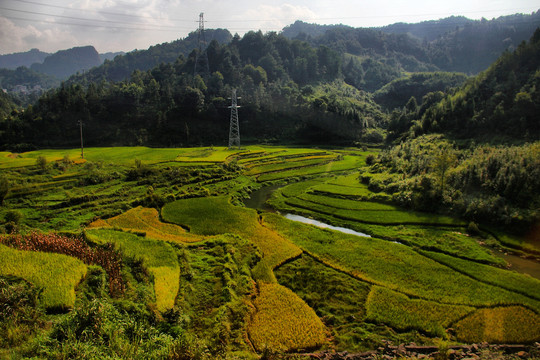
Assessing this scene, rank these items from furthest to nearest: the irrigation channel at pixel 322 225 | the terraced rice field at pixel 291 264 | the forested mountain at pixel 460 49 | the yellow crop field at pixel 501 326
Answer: the forested mountain at pixel 460 49, the irrigation channel at pixel 322 225, the terraced rice field at pixel 291 264, the yellow crop field at pixel 501 326

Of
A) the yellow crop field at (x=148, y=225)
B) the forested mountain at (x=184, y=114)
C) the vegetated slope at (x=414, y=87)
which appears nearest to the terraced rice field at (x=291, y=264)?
the yellow crop field at (x=148, y=225)

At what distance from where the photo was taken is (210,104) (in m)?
88.8

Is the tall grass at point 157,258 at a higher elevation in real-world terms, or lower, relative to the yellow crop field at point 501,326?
higher

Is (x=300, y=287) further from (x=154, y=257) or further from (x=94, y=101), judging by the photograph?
(x=94, y=101)

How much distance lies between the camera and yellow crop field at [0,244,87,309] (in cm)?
1319

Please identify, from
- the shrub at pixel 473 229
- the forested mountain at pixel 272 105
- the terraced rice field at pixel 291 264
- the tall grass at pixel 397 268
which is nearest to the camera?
the terraced rice field at pixel 291 264

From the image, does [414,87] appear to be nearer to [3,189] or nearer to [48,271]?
[3,189]

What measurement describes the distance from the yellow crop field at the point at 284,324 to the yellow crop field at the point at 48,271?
796cm

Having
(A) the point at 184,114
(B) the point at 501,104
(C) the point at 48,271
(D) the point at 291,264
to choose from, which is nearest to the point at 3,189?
(C) the point at 48,271

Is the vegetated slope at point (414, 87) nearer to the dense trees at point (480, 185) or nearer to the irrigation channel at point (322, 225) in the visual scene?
the dense trees at point (480, 185)

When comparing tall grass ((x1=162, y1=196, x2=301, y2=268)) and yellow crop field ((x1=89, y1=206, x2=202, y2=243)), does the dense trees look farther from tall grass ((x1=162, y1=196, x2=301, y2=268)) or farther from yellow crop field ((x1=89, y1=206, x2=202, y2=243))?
yellow crop field ((x1=89, y1=206, x2=202, y2=243))

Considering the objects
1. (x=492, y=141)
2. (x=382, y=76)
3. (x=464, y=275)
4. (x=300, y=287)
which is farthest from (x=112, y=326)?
(x=382, y=76)

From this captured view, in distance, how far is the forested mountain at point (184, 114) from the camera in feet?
241

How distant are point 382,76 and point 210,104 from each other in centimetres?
10074
